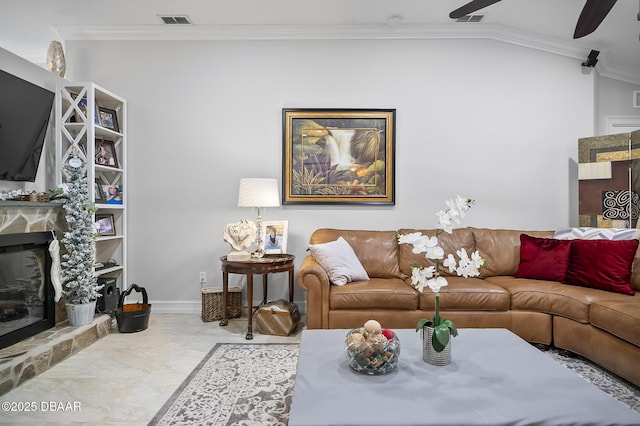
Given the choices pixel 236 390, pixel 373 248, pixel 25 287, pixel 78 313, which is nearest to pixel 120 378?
pixel 236 390

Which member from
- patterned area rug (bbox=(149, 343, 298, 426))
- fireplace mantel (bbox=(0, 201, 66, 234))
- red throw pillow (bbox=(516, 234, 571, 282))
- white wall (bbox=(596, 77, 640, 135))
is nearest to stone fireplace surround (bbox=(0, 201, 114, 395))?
fireplace mantel (bbox=(0, 201, 66, 234))

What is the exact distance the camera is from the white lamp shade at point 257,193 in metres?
3.37

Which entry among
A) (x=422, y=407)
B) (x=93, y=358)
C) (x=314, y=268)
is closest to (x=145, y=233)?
(x=93, y=358)

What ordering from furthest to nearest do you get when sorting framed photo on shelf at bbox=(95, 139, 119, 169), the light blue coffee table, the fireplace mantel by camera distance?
framed photo on shelf at bbox=(95, 139, 119, 169)
the fireplace mantel
the light blue coffee table

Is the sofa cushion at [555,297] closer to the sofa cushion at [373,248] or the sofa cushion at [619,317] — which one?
the sofa cushion at [619,317]

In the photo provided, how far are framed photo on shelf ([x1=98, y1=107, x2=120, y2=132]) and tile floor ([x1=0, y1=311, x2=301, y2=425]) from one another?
6.52 feet

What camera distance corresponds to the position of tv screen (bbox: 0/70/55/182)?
2723 mm

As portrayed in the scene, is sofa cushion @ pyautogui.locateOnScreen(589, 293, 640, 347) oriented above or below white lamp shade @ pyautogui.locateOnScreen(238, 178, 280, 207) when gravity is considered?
below

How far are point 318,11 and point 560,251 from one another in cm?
307

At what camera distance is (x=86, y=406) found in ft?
6.81

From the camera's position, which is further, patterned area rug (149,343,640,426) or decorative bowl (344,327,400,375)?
patterned area rug (149,343,640,426)

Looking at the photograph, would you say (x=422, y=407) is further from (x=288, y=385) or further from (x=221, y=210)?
(x=221, y=210)

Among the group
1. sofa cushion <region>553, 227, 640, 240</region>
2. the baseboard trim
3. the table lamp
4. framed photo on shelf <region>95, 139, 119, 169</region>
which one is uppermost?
framed photo on shelf <region>95, 139, 119, 169</region>

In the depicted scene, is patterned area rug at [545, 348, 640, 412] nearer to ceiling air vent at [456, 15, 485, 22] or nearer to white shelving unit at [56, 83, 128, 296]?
ceiling air vent at [456, 15, 485, 22]
